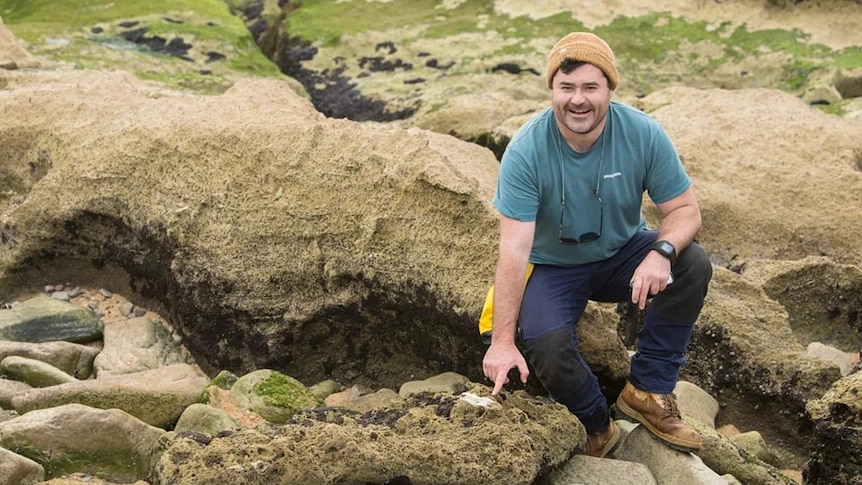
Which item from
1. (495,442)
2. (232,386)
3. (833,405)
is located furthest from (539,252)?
(232,386)

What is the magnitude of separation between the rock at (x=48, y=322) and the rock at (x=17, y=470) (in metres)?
4.33

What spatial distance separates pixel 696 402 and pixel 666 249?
147 inches

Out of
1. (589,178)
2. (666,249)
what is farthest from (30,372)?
(666,249)

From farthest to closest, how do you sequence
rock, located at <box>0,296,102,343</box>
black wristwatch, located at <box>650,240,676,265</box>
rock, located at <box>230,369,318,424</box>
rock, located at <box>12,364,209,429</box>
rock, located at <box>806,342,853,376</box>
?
rock, located at <box>806,342,853,376</box>, rock, located at <box>0,296,102,343</box>, rock, located at <box>230,369,318,424</box>, rock, located at <box>12,364,209,429</box>, black wristwatch, located at <box>650,240,676,265</box>

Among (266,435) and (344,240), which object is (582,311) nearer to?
(344,240)

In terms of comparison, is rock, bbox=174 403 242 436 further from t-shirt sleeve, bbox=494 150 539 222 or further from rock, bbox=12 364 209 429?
t-shirt sleeve, bbox=494 150 539 222

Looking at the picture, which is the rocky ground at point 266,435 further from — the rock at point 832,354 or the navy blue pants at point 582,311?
the rock at point 832,354

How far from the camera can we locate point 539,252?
8750 mm

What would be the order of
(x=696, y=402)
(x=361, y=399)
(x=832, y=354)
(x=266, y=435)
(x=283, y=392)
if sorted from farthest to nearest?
(x=832, y=354) → (x=696, y=402) → (x=361, y=399) → (x=283, y=392) → (x=266, y=435)

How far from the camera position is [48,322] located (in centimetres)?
1183

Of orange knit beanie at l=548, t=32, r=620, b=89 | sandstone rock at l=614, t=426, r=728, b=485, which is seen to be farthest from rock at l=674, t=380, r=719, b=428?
orange knit beanie at l=548, t=32, r=620, b=89

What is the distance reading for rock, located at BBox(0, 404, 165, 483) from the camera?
26.1ft

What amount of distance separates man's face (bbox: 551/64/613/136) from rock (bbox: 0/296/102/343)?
6.83 meters

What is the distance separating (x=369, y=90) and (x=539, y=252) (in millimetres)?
22098
